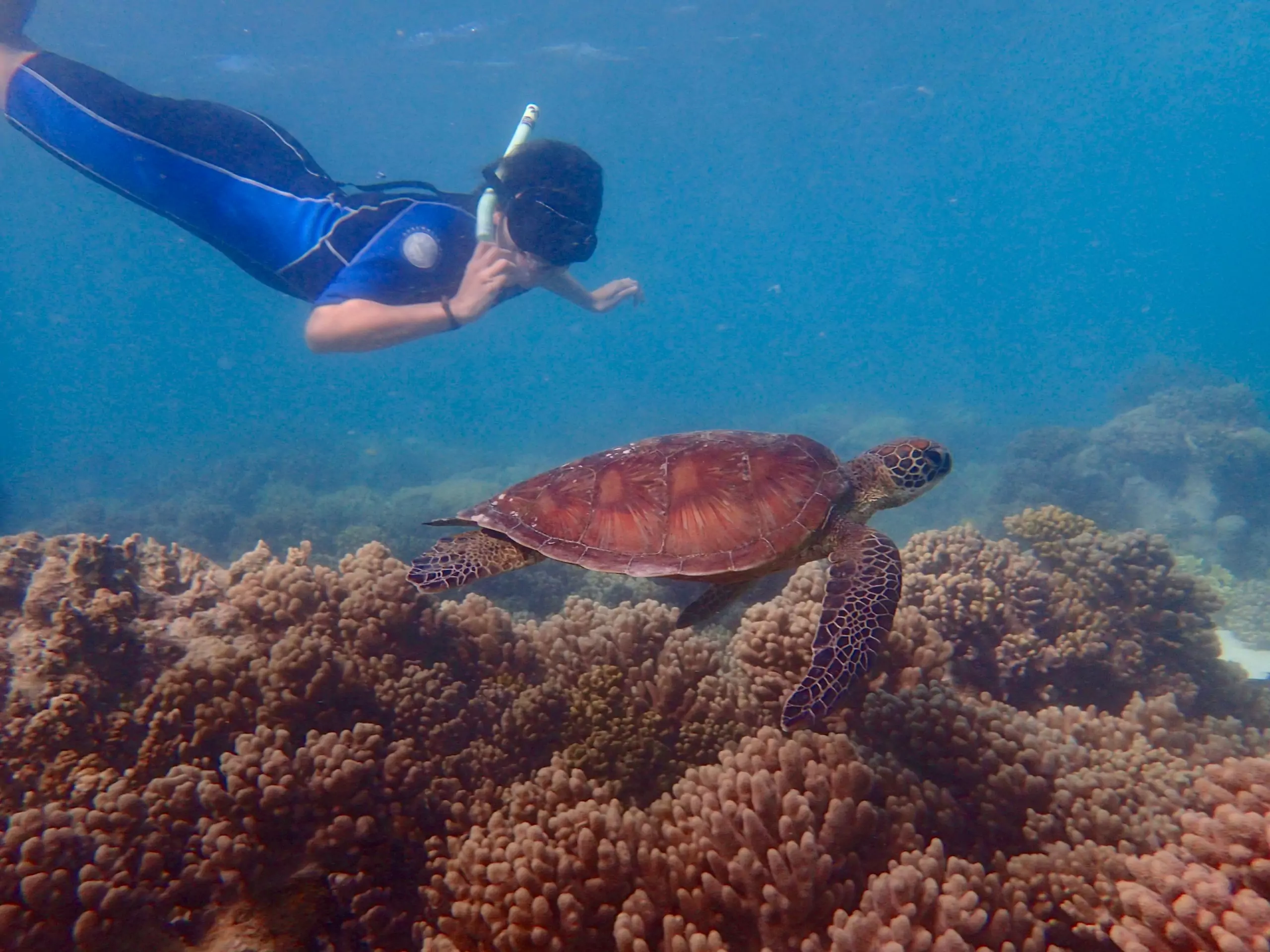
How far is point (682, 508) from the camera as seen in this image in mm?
3908

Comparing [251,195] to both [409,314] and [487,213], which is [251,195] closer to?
[409,314]

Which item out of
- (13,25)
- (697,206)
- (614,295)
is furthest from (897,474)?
(697,206)

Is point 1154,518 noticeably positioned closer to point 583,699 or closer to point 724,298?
point 583,699

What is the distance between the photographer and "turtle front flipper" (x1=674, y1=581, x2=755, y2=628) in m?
3.88

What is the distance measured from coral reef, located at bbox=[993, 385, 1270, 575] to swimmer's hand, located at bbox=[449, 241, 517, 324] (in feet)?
41.0

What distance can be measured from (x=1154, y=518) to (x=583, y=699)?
49.4 feet

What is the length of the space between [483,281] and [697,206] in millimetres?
70710

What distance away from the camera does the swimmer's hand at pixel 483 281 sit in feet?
17.9

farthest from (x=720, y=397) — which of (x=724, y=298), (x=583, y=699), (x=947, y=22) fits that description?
(x=724, y=298)

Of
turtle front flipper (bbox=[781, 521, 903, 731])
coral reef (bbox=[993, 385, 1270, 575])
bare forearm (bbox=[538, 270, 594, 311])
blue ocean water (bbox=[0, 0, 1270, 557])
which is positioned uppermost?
blue ocean water (bbox=[0, 0, 1270, 557])

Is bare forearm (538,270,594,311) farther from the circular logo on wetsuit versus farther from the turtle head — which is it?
the turtle head

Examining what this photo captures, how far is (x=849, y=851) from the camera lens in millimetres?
2498

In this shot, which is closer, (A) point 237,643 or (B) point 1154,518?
(A) point 237,643

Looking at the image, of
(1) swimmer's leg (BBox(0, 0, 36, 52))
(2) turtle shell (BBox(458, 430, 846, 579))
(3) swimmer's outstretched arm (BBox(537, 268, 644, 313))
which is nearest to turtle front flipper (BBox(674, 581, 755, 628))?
(2) turtle shell (BBox(458, 430, 846, 579))
